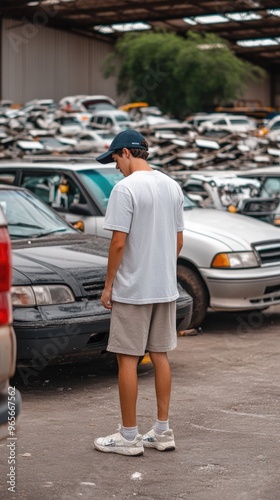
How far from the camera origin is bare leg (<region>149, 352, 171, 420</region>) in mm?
5352

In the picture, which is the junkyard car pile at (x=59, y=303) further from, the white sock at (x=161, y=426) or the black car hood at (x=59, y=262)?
the white sock at (x=161, y=426)

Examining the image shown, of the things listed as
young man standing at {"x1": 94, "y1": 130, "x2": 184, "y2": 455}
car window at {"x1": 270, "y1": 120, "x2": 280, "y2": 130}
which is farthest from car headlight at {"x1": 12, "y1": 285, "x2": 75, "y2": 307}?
car window at {"x1": 270, "y1": 120, "x2": 280, "y2": 130}

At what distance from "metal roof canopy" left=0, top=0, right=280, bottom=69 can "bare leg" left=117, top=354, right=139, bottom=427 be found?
3753 cm

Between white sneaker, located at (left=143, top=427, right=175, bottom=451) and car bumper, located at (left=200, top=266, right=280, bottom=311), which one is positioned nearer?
white sneaker, located at (left=143, top=427, right=175, bottom=451)

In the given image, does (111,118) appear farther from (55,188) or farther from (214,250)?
(214,250)

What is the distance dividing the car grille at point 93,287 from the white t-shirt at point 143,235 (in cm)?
157

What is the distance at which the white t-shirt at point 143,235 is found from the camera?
16.8 feet

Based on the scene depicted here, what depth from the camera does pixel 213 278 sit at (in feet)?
29.4

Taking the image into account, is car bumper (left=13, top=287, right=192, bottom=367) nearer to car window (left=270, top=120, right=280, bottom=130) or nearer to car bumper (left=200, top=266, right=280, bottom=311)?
car bumper (left=200, top=266, right=280, bottom=311)

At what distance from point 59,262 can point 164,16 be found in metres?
43.0

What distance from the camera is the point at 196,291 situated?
29.8 ft

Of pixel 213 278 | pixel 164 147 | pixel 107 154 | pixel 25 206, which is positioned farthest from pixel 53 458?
pixel 164 147

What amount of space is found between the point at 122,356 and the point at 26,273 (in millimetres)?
1626

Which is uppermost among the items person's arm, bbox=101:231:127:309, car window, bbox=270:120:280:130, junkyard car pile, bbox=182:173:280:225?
person's arm, bbox=101:231:127:309
